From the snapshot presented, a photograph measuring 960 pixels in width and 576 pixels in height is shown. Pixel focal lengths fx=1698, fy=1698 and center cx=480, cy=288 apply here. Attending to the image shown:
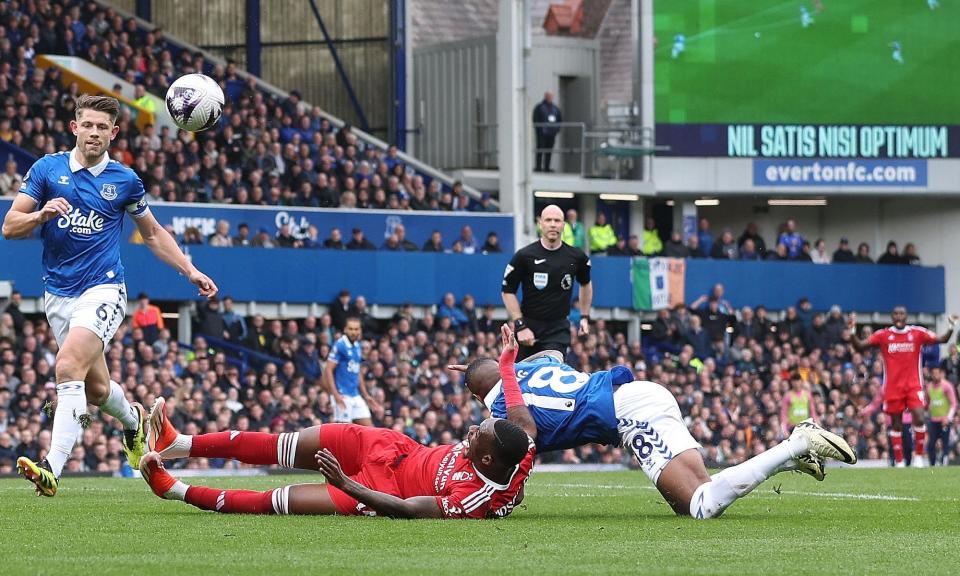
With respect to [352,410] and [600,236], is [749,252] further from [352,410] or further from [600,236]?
[352,410]

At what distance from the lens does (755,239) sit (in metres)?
35.6

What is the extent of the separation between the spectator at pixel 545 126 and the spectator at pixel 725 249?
3857 millimetres

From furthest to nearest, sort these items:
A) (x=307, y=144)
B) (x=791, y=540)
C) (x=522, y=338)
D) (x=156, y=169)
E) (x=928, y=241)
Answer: (x=928, y=241)
(x=307, y=144)
(x=156, y=169)
(x=522, y=338)
(x=791, y=540)

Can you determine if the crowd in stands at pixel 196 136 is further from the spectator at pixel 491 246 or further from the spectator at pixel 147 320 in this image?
the spectator at pixel 147 320

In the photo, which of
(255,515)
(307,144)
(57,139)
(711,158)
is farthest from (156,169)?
(255,515)

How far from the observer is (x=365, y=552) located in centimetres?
759

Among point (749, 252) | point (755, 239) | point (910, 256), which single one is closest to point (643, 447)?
point (749, 252)

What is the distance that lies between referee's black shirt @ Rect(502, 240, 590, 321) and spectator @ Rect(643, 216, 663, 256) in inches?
758

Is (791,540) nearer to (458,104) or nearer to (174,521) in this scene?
(174,521)

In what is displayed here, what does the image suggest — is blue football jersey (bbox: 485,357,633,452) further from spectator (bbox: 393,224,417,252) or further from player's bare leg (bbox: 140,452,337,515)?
spectator (bbox: 393,224,417,252)

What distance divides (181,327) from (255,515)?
17.9m

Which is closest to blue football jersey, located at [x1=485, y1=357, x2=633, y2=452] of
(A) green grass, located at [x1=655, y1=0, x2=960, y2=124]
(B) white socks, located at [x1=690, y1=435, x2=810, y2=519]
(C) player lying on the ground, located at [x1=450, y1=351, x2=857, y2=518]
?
(C) player lying on the ground, located at [x1=450, y1=351, x2=857, y2=518]

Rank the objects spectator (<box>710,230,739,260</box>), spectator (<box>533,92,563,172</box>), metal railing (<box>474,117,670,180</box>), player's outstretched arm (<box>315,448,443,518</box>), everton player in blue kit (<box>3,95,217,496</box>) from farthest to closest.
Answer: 1. metal railing (<box>474,117,670,180</box>)
2. spectator (<box>533,92,563,172</box>)
3. spectator (<box>710,230,739,260</box>)
4. everton player in blue kit (<box>3,95,217,496</box>)
5. player's outstretched arm (<box>315,448,443,518</box>)

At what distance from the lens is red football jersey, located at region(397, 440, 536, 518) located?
30.5 ft
